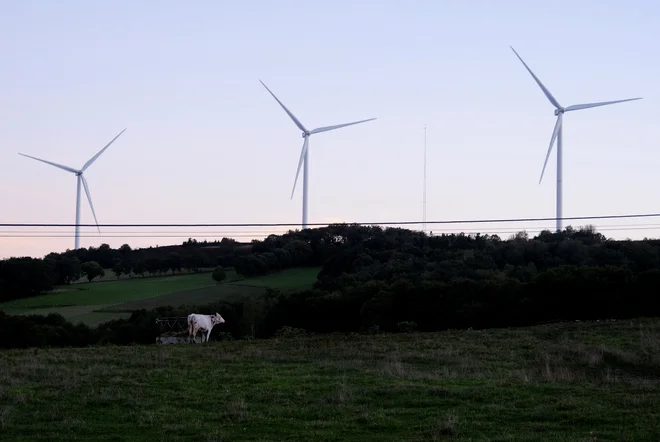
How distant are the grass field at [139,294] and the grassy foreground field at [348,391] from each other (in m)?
36.2

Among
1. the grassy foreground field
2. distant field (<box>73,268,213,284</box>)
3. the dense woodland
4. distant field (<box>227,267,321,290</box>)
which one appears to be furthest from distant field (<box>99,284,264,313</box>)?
the grassy foreground field

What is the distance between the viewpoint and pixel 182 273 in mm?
90125

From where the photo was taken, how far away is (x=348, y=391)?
1872 cm

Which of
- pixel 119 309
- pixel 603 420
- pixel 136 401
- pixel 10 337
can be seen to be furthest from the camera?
pixel 119 309

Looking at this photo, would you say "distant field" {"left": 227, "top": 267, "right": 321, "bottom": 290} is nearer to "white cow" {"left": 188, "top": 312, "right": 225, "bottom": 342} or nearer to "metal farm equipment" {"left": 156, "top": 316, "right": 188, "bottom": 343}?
"metal farm equipment" {"left": 156, "top": 316, "right": 188, "bottom": 343}

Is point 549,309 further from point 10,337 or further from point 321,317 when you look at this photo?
point 10,337

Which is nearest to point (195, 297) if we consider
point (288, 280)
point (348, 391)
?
point (288, 280)

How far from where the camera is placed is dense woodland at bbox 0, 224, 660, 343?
39.2 metres

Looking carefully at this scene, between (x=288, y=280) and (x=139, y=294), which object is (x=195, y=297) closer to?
(x=139, y=294)

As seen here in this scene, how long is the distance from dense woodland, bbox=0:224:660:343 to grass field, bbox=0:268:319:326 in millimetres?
2184

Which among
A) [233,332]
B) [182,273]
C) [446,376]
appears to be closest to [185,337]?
[233,332]

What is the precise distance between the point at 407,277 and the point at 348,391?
39537 mm

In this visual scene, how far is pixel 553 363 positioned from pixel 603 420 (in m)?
7.61

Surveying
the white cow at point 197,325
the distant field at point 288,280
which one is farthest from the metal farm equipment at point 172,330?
the distant field at point 288,280
